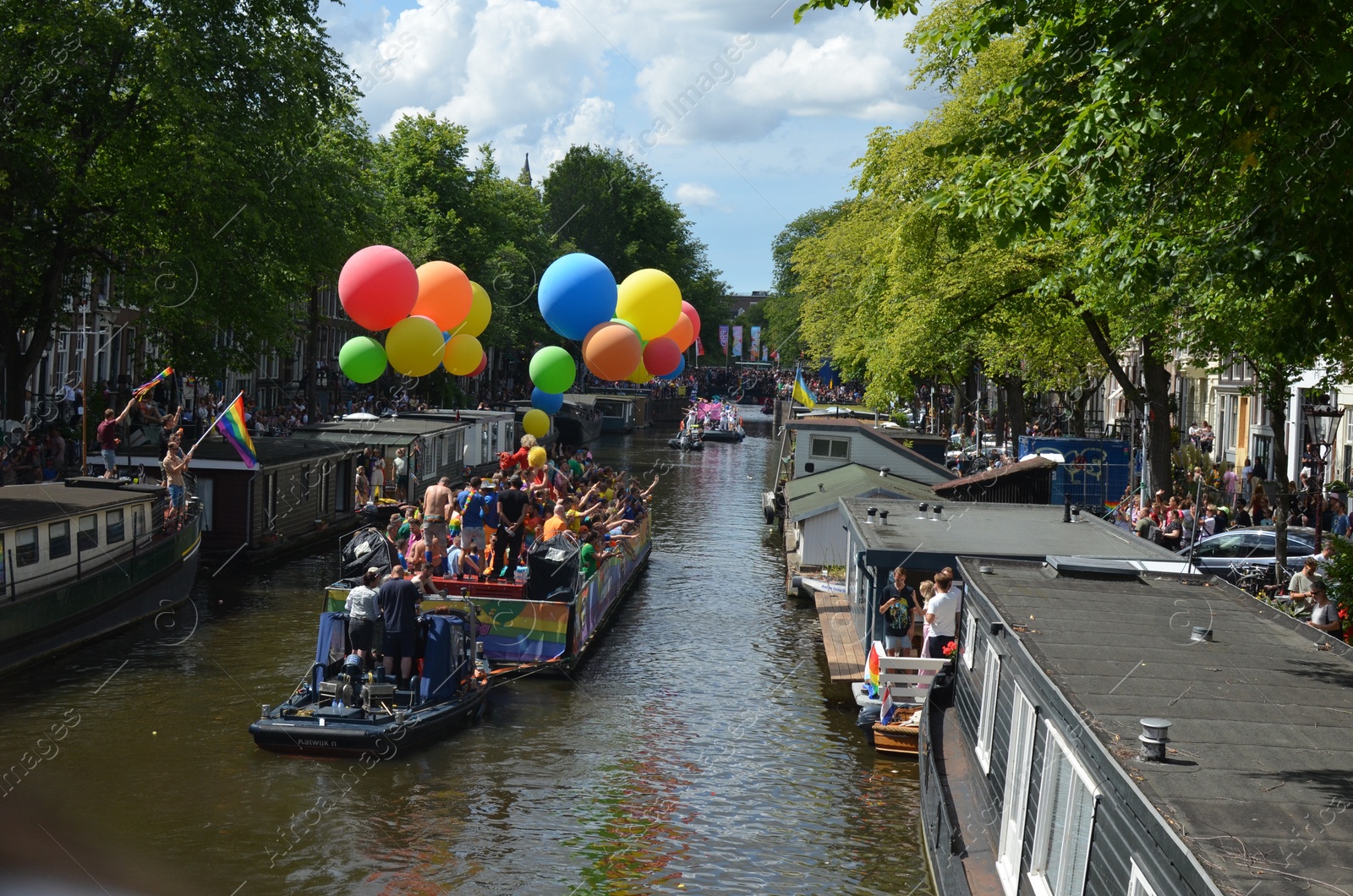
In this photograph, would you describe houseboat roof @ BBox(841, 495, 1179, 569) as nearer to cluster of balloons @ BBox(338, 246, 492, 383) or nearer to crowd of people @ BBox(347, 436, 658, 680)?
crowd of people @ BBox(347, 436, 658, 680)

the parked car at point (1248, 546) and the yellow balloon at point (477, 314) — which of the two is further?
the parked car at point (1248, 546)

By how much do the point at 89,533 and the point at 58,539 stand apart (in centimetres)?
95

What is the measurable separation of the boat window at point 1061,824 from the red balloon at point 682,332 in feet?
47.5

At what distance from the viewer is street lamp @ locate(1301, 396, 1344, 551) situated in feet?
107

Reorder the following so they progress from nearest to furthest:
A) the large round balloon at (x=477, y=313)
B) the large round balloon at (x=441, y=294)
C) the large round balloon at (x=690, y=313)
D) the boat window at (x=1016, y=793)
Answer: the boat window at (x=1016, y=793) → the large round balloon at (x=441, y=294) → the large round balloon at (x=690, y=313) → the large round balloon at (x=477, y=313)

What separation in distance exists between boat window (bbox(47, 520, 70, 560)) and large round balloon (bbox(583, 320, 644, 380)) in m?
8.16

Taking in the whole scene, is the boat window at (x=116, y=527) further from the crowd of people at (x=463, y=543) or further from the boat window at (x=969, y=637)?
the boat window at (x=969, y=637)

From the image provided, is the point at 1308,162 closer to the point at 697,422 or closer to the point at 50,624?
the point at 50,624

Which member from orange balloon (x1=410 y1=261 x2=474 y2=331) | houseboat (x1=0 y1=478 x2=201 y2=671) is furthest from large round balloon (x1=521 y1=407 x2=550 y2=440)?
houseboat (x1=0 y1=478 x2=201 y2=671)

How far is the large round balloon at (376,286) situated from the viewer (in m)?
21.3

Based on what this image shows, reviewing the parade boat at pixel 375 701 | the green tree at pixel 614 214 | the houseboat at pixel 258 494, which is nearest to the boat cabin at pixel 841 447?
the houseboat at pixel 258 494

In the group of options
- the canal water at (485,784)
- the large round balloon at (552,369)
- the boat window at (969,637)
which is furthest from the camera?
the large round balloon at (552,369)

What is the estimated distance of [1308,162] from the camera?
11461 millimetres

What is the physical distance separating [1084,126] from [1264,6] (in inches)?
64.3
